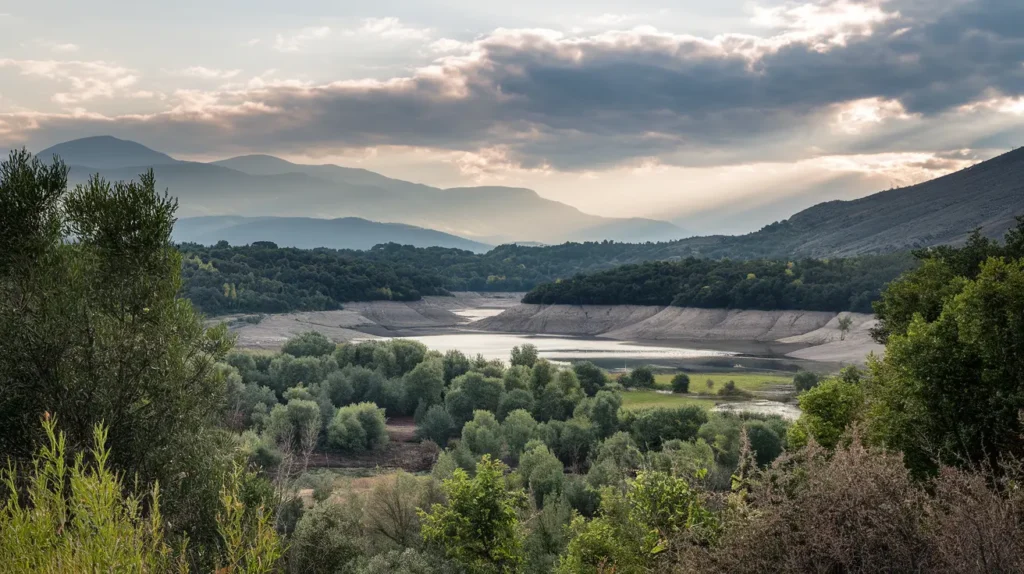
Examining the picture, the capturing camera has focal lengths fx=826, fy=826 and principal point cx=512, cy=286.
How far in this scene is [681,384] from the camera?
73.4 metres

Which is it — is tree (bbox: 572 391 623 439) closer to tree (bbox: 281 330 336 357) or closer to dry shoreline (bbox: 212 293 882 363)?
tree (bbox: 281 330 336 357)

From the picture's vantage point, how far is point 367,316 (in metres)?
149

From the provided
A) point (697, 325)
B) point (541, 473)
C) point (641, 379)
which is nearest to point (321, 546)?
point (541, 473)

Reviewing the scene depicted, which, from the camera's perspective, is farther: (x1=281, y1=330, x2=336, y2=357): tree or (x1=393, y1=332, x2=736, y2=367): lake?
(x1=393, y1=332, x2=736, y2=367): lake

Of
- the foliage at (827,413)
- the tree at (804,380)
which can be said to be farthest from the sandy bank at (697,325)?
the foliage at (827,413)

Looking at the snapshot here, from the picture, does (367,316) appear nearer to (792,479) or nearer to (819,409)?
(819,409)

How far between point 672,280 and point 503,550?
13133 cm

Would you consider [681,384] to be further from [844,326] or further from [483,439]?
[844,326]

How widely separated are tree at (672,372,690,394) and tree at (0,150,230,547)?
5814 centimetres

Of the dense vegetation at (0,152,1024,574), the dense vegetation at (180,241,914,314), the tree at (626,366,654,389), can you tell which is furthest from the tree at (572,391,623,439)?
the dense vegetation at (180,241,914,314)

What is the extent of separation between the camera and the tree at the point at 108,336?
1619cm

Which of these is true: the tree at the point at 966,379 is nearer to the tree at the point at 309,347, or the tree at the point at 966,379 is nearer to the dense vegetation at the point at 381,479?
the dense vegetation at the point at 381,479

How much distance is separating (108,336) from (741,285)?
12596 cm

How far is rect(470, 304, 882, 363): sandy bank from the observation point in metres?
105
